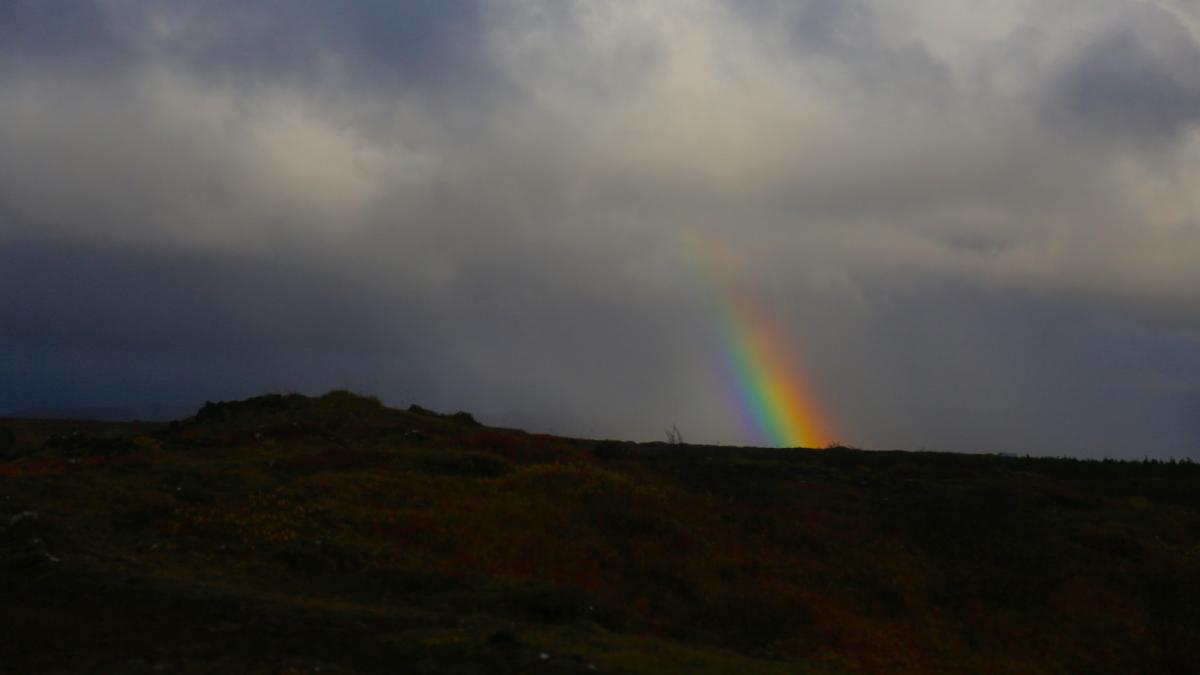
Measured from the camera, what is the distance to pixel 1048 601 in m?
25.8

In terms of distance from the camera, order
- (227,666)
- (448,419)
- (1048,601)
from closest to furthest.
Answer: (227,666), (1048,601), (448,419)

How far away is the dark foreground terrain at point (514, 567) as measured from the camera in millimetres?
14336

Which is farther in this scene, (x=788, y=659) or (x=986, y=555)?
(x=986, y=555)

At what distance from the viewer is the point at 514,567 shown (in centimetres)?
2225

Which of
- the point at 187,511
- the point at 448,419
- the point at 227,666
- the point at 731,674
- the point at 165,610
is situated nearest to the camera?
the point at 227,666

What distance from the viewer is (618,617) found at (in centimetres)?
1777

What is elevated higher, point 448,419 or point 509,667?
point 448,419

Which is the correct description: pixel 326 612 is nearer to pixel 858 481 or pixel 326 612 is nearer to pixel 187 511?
pixel 187 511

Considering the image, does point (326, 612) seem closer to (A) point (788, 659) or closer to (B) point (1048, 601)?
(A) point (788, 659)

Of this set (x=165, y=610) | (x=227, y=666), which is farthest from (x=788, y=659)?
(x=165, y=610)

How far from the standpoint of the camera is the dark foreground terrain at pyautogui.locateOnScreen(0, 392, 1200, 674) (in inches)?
564

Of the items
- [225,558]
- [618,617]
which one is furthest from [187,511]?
[618,617]

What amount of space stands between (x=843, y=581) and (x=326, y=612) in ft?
51.5

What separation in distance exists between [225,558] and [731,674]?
12546 mm
